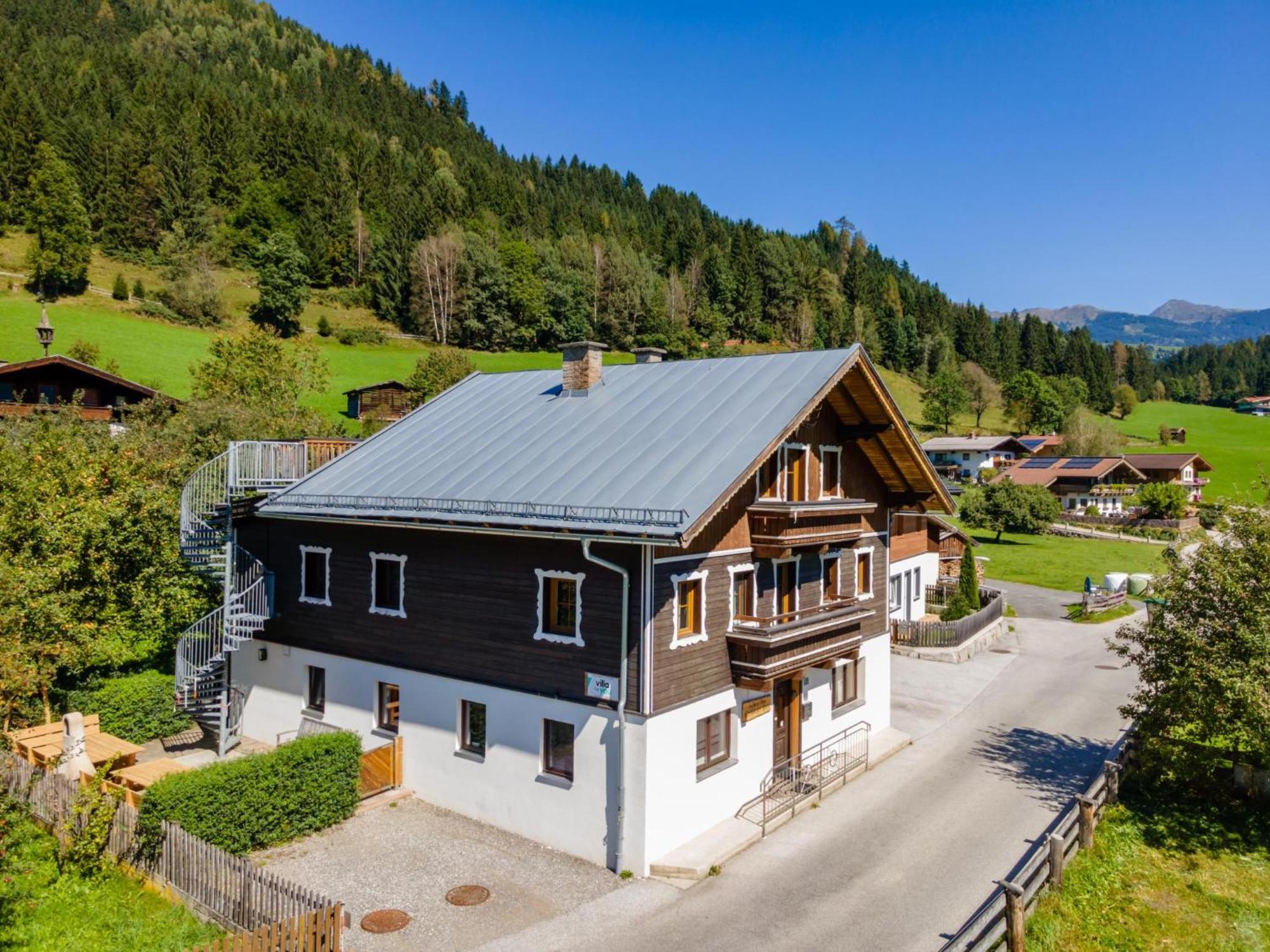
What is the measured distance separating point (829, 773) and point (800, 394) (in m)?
9.72

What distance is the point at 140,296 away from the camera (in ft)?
314

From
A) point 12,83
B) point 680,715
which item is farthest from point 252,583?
point 12,83

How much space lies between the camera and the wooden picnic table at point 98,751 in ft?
61.2

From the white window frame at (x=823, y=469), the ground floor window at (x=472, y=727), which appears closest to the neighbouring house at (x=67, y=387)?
the ground floor window at (x=472, y=727)

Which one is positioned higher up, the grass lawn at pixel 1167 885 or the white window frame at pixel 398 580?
the white window frame at pixel 398 580

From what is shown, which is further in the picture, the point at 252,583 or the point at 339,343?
the point at 339,343

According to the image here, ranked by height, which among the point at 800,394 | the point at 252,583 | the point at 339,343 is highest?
the point at 339,343

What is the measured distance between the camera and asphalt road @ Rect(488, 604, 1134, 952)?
13875 millimetres

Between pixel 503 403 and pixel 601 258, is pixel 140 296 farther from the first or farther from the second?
pixel 503 403

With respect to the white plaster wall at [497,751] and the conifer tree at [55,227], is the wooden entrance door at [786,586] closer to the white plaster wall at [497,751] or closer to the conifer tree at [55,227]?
the white plaster wall at [497,751]

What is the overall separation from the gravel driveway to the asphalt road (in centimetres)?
78

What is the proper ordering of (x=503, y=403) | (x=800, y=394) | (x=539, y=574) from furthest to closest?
(x=503, y=403) → (x=800, y=394) → (x=539, y=574)

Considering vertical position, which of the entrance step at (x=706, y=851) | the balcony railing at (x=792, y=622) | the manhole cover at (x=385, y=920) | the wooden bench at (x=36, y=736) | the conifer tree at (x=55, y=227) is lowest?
the manhole cover at (x=385, y=920)

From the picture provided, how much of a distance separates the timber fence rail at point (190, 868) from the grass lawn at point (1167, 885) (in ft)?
37.7
